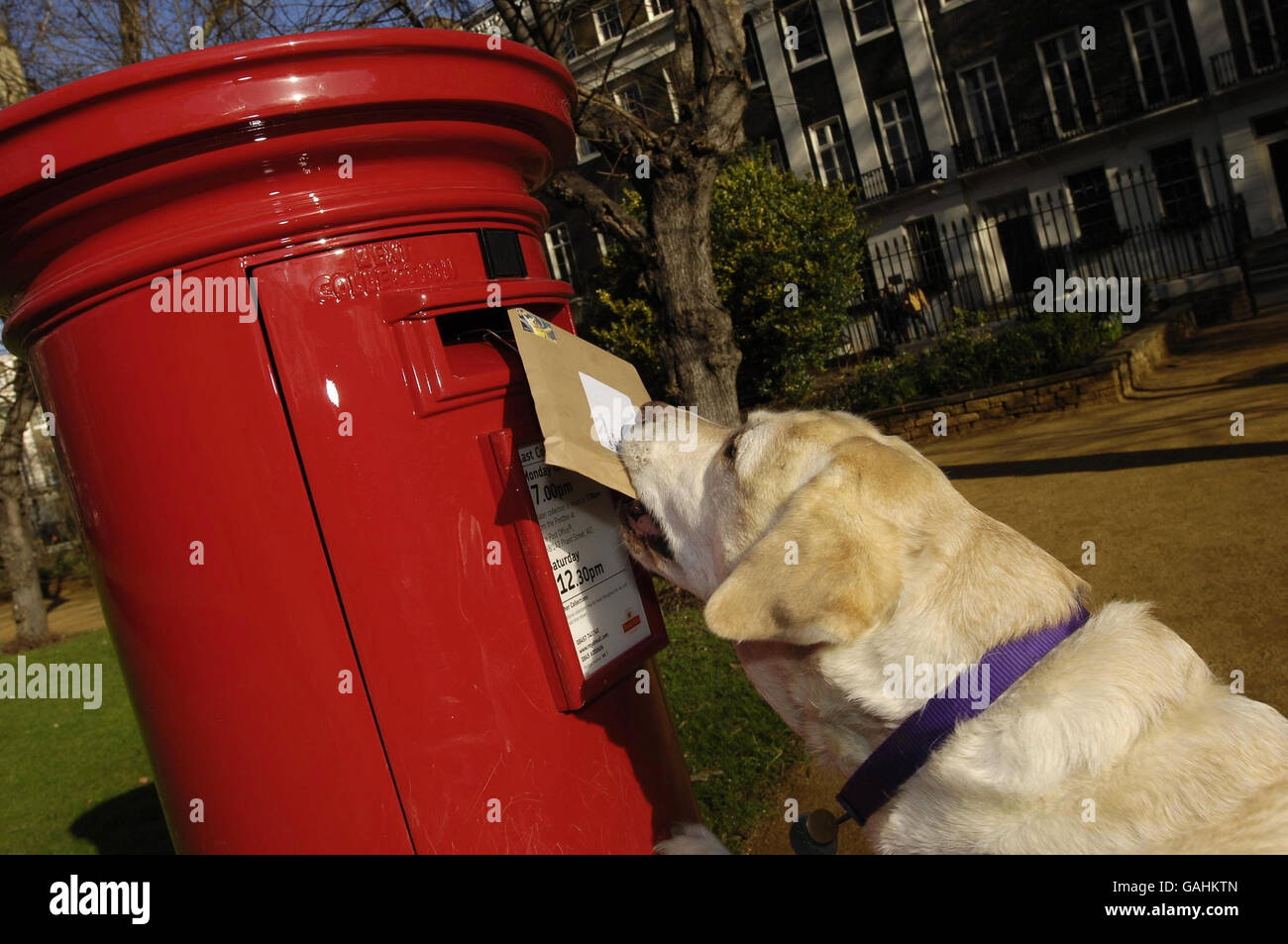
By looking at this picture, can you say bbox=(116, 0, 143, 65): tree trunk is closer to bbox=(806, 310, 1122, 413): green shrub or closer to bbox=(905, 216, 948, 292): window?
bbox=(806, 310, 1122, 413): green shrub

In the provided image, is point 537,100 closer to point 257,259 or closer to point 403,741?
point 257,259

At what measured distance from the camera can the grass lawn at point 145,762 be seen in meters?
4.25

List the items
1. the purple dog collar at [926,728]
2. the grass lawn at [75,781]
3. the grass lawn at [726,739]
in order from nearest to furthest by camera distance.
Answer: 1. the purple dog collar at [926,728]
2. the grass lawn at [726,739]
3. the grass lawn at [75,781]

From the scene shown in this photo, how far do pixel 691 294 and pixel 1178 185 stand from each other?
981 inches

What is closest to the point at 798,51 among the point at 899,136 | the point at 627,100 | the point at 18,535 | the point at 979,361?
the point at 899,136

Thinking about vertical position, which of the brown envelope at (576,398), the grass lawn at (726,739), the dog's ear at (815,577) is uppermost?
the brown envelope at (576,398)

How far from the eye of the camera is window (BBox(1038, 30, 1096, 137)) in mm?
26500

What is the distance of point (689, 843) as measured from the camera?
7.04 feet

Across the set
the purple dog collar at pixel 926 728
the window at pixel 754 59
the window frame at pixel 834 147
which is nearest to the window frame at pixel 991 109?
the window frame at pixel 834 147

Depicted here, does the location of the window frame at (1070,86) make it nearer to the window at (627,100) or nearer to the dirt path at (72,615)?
the window at (627,100)

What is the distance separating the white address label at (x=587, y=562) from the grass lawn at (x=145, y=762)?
1.33 meters

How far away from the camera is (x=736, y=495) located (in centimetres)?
250

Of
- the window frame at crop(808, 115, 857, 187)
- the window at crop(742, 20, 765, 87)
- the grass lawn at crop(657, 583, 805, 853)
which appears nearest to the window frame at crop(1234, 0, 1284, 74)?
the window frame at crop(808, 115, 857, 187)
